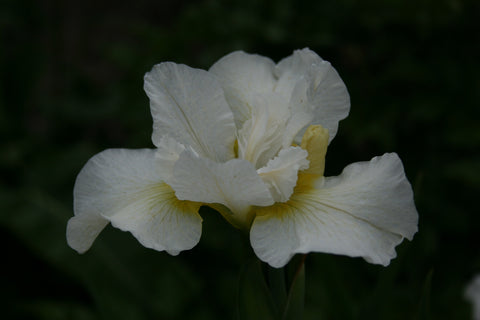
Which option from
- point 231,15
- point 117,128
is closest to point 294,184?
point 231,15

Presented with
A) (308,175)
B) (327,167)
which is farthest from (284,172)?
(327,167)

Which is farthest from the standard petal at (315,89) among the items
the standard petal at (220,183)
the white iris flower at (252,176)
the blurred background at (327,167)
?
the blurred background at (327,167)

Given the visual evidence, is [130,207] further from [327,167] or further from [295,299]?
[327,167]

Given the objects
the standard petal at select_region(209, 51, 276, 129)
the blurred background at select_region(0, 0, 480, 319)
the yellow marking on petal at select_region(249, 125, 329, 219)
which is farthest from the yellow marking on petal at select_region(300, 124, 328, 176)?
the blurred background at select_region(0, 0, 480, 319)

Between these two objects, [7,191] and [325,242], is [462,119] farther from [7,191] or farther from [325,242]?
[7,191]

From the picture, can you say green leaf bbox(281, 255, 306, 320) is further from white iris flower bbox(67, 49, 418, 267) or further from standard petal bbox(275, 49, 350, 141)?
standard petal bbox(275, 49, 350, 141)

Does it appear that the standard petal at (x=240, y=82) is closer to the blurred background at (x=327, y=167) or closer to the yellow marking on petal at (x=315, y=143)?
the yellow marking on petal at (x=315, y=143)

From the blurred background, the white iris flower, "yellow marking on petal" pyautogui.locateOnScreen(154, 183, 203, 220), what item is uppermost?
the white iris flower
